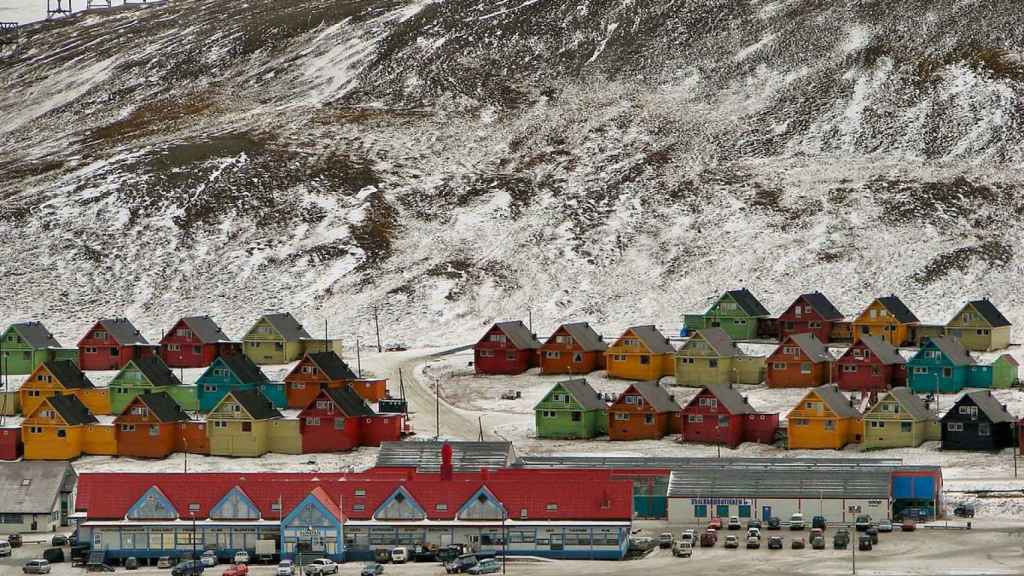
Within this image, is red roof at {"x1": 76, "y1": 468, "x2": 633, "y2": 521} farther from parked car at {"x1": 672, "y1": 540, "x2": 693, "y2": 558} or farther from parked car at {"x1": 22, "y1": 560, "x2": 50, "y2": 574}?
parked car at {"x1": 22, "y1": 560, "x2": 50, "y2": 574}

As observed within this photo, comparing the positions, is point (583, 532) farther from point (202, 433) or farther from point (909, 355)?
point (909, 355)

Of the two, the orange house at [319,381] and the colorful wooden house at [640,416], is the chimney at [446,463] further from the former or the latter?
the orange house at [319,381]

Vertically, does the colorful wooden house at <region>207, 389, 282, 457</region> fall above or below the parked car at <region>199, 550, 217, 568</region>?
above

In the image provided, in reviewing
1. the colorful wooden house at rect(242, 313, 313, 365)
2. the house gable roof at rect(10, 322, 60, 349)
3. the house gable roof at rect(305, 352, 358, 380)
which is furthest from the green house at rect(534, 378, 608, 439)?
the house gable roof at rect(10, 322, 60, 349)

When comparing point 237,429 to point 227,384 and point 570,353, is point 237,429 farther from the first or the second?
point 570,353

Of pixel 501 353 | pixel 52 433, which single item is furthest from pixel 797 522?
pixel 501 353

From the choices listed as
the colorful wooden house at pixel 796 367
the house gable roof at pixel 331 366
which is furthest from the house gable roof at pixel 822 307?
the house gable roof at pixel 331 366

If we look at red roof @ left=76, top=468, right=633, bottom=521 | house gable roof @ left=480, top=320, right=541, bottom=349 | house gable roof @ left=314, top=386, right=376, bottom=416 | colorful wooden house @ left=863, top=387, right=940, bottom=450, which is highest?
house gable roof @ left=480, top=320, right=541, bottom=349
